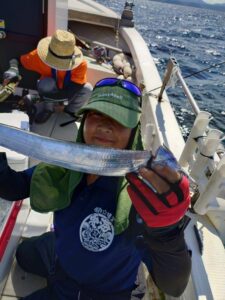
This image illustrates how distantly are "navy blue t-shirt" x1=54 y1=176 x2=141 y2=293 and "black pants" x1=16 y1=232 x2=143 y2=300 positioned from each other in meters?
0.06

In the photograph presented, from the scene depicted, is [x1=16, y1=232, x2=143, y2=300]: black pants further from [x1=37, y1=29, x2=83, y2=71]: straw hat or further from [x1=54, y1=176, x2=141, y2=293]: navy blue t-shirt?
[x1=37, y1=29, x2=83, y2=71]: straw hat

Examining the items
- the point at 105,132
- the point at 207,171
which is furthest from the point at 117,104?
the point at 207,171

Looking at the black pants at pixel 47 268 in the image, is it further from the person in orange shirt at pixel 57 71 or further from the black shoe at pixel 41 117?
the black shoe at pixel 41 117

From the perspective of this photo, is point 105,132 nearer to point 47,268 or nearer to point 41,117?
point 47,268

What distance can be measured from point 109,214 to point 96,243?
0.57 feet

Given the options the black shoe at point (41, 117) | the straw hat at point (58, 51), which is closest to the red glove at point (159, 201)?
the straw hat at point (58, 51)

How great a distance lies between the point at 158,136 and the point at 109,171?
2192 millimetres

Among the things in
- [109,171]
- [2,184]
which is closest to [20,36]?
[2,184]

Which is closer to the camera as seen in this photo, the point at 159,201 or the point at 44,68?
the point at 159,201

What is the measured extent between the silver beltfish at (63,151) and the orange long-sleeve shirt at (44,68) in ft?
10.3

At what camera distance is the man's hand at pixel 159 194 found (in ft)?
4.57

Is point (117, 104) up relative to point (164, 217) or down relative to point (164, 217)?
up

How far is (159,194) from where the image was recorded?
1.42 m

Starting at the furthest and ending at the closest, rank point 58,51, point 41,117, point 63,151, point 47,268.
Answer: point 41,117
point 58,51
point 47,268
point 63,151
